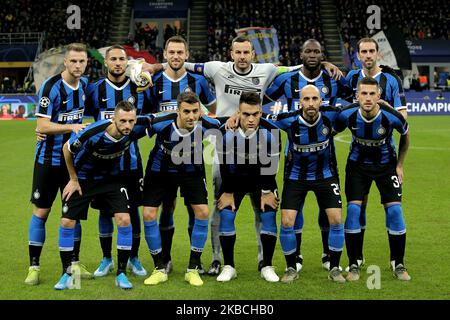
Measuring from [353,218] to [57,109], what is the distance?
9.66 feet

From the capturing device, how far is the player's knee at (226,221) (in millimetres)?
6402

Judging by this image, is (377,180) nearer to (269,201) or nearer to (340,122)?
(340,122)

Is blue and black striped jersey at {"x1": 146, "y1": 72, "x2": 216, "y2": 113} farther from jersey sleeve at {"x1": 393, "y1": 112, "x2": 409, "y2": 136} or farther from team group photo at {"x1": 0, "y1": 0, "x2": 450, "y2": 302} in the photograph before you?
jersey sleeve at {"x1": 393, "y1": 112, "x2": 409, "y2": 136}

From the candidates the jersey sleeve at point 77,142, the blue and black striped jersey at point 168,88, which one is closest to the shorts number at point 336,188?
the blue and black striped jersey at point 168,88

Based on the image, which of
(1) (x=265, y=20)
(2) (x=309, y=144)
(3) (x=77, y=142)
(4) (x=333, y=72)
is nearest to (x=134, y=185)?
(3) (x=77, y=142)

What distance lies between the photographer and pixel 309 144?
6.30 metres

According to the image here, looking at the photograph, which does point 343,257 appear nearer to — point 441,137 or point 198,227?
point 198,227

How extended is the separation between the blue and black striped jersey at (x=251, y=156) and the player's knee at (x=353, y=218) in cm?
75

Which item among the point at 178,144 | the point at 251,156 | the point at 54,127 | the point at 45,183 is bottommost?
the point at 45,183

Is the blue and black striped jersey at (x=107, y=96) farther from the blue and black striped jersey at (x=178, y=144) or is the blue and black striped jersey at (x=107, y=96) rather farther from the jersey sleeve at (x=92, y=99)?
the blue and black striped jersey at (x=178, y=144)

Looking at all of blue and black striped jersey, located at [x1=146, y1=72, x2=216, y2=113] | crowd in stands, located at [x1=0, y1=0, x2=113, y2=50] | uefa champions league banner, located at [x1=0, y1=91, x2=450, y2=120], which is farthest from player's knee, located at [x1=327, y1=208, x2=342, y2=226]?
crowd in stands, located at [x1=0, y1=0, x2=113, y2=50]

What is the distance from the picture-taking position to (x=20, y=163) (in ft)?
51.2

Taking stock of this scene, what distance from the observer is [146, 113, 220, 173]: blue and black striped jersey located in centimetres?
628

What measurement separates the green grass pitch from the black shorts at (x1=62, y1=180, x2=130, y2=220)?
0.66m
